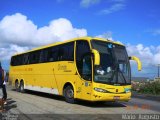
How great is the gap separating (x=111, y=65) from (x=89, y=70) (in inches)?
42.3

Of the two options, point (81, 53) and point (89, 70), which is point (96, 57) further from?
point (81, 53)

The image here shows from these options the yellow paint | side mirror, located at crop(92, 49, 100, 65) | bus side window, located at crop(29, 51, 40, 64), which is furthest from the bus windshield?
bus side window, located at crop(29, 51, 40, 64)

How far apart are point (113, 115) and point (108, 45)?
4.64 metres

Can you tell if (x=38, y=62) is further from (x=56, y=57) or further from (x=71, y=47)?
(x=71, y=47)

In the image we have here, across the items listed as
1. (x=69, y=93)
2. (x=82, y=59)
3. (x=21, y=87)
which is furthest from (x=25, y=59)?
(x=82, y=59)

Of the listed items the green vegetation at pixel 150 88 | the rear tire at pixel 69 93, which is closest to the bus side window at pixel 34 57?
the rear tire at pixel 69 93

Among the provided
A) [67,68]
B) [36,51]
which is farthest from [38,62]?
[67,68]

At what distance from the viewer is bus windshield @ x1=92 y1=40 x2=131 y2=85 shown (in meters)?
16.2

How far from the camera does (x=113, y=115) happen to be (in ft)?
44.2

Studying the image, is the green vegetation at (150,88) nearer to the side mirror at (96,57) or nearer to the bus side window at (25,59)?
the bus side window at (25,59)

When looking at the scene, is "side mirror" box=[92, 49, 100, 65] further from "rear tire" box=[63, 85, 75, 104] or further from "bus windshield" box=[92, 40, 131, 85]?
"rear tire" box=[63, 85, 75, 104]

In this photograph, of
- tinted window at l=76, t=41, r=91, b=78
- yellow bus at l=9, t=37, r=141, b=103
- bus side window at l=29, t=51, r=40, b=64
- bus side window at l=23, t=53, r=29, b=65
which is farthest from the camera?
bus side window at l=23, t=53, r=29, b=65

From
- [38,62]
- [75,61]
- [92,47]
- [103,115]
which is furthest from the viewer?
[38,62]

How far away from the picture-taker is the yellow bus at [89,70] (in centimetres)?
1617
